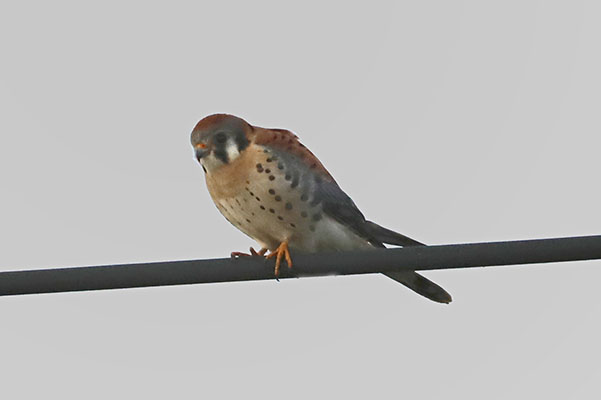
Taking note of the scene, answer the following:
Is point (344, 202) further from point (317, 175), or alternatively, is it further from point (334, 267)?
point (334, 267)

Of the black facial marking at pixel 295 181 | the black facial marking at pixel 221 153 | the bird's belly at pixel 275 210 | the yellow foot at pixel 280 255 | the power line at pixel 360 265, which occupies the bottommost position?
the power line at pixel 360 265

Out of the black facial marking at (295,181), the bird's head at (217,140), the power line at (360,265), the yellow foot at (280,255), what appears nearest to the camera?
the power line at (360,265)

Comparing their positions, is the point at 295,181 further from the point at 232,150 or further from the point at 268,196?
the point at 232,150

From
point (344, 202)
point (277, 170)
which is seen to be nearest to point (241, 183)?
point (277, 170)

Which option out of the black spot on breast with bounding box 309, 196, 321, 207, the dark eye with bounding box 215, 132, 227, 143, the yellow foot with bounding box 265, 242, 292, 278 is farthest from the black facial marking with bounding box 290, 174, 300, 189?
the yellow foot with bounding box 265, 242, 292, 278

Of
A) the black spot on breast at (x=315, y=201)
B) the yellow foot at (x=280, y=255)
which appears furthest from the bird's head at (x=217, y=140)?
the yellow foot at (x=280, y=255)

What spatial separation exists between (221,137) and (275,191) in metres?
0.41

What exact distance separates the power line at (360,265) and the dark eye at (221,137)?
1810mm

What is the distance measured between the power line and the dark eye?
1.81 metres

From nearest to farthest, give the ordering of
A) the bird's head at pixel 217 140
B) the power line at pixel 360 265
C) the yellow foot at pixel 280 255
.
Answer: the power line at pixel 360 265, the yellow foot at pixel 280 255, the bird's head at pixel 217 140

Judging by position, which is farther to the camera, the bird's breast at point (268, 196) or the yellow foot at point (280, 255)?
the bird's breast at point (268, 196)

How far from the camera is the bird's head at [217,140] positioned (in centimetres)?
675

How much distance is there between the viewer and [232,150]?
6793mm

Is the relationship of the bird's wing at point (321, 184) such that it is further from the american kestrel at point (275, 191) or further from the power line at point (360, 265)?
the power line at point (360, 265)
